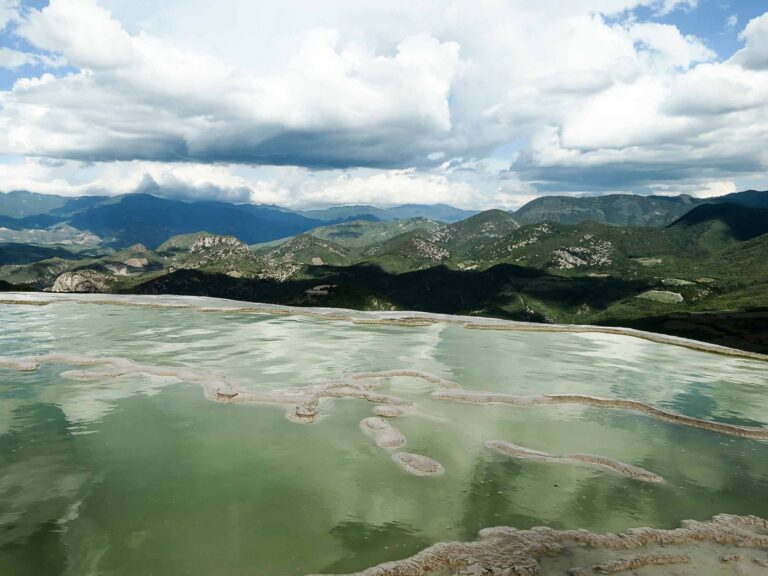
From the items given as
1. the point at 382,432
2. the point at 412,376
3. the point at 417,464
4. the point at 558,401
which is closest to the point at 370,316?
the point at 412,376

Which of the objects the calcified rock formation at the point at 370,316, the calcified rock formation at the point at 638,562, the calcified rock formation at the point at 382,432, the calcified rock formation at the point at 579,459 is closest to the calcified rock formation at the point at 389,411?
the calcified rock formation at the point at 382,432

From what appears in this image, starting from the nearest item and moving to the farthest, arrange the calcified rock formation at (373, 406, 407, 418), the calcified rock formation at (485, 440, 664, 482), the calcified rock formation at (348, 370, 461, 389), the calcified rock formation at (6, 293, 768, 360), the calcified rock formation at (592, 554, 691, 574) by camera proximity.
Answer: the calcified rock formation at (592, 554, 691, 574) → the calcified rock formation at (485, 440, 664, 482) → the calcified rock formation at (373, 406, 407, 418) → the calcified rock formation at (348, 370, 461, 389) → the calcified rock formation at (6, 293, 768, 360)

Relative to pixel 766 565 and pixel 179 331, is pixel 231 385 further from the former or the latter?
pixel 766 565

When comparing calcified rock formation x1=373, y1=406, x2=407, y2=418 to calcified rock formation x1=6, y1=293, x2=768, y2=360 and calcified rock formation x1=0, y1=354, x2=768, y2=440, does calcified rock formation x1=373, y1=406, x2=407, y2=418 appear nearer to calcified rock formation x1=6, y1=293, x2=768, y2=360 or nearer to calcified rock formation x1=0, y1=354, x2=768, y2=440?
calcified rock formation x1=0, y1=354, x2=768, y2=440

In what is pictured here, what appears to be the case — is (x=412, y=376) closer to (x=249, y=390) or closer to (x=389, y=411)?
(x=389, y=411)

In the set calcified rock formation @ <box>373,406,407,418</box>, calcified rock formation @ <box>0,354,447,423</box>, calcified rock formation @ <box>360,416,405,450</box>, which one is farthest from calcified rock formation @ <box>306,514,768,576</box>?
calcified rock formation @ <box>0,354,447,423</box>

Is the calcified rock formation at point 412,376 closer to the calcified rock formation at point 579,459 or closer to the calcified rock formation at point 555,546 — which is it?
the calcified rock formation at point 579,459
